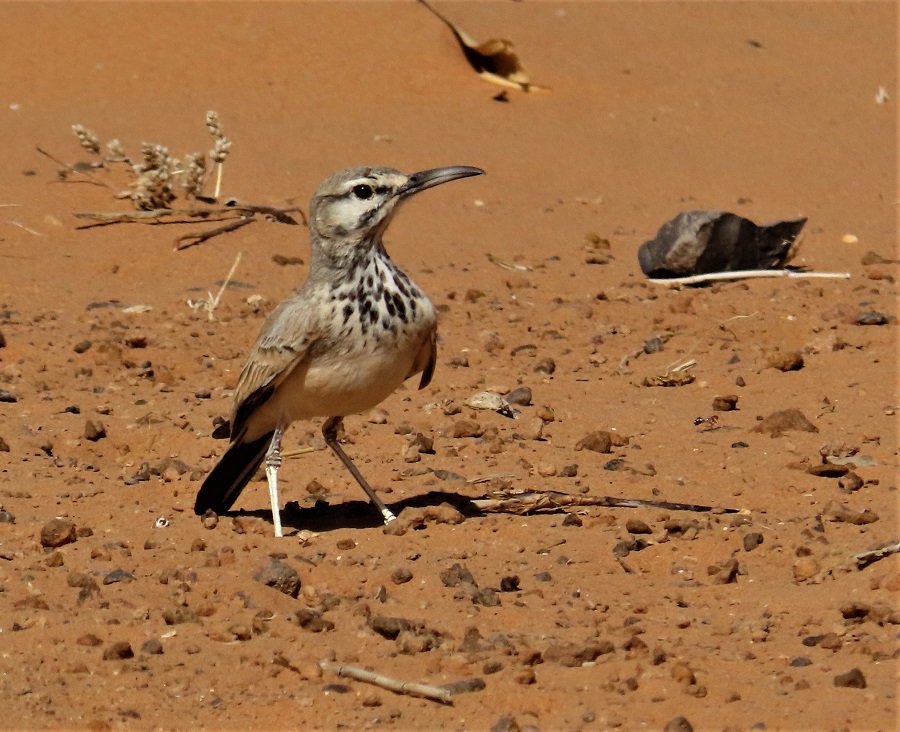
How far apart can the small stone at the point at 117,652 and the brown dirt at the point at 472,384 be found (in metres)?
0.03

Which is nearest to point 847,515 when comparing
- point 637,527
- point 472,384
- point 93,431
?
point 637,527

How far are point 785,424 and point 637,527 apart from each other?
1.55 m

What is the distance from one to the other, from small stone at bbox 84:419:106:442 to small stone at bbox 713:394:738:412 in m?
3.17

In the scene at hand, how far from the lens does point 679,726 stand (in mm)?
4082

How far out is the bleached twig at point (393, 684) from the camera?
4320 mm

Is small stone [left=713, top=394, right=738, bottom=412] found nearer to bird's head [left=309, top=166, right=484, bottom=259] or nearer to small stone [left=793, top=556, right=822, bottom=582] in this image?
small stone [left=793, top=556, right=822, bottom=582]

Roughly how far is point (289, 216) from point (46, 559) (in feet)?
A: 19.1

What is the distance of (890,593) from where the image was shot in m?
5.04

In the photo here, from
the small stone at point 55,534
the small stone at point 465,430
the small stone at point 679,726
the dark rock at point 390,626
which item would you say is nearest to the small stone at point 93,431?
the small stone at point 55,534

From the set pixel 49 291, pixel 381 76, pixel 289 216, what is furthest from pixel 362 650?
pixel 381 76

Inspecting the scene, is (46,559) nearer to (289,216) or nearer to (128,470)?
(128,470)

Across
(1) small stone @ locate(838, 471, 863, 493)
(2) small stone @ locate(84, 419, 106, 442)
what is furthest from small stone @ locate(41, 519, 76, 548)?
(1) small stone @ locate(838, 471, 863, 493)

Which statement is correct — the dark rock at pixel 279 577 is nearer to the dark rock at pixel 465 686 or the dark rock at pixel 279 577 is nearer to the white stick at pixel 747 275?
the dark rock at pixel 465 686

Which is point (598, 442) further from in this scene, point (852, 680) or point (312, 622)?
point (852, 680)
